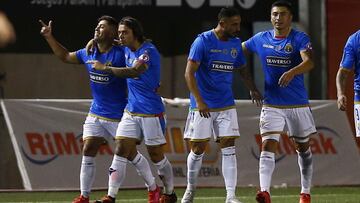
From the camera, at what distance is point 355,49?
505 inches

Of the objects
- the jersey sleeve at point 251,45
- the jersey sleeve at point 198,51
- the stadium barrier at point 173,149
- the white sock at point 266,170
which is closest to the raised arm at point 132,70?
the jersey sleeve at point 198,51

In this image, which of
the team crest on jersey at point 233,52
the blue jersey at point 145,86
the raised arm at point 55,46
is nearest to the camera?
the blue jersey at point 145,86

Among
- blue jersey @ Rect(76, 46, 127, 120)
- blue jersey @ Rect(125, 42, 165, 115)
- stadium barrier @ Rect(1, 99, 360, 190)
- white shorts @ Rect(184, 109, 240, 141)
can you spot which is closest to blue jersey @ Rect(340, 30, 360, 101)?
white shorts @ Rect(184, 109, 240, 141)

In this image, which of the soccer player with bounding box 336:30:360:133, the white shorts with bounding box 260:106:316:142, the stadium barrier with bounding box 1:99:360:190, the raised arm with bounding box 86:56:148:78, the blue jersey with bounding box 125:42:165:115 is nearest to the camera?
the soccer player with bounding box 336:30:360:133

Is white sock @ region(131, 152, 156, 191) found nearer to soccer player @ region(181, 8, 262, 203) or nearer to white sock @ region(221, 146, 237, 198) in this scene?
soccer player @ region(181, 8, 262, 203)

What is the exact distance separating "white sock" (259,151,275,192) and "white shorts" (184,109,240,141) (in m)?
0.41

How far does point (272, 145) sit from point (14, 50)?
828cm

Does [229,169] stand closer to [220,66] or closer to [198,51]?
[220,66]

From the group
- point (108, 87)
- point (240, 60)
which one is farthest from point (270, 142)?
point (108, 87)

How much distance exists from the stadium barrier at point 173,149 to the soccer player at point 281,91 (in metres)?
4.45

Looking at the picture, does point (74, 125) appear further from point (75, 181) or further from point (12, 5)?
point (12, 5)

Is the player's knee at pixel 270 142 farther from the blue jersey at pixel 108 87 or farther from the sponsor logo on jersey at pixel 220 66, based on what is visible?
the blue jersey at pixel 108 87

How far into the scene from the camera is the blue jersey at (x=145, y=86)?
43.3 ft

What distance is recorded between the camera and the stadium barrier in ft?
56.9
